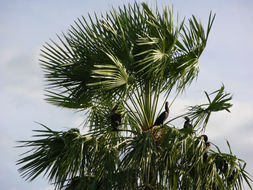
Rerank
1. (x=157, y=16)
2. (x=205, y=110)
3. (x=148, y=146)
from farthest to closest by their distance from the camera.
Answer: (x=157, y=16) → (x=205, y=110) → (x=148, y=146)

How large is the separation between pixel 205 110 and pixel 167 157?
3.36ft

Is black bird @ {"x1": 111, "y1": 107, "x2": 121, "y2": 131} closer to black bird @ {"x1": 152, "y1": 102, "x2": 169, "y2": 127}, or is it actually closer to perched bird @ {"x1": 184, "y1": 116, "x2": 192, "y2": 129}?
black bird @ {"x1": 152, "y1": 102, "x2": 169, "y2": 127}

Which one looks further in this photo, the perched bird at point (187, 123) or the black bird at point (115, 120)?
the black bird at point (115, 120)

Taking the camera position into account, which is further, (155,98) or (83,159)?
(155,98)

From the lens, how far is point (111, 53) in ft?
26.9

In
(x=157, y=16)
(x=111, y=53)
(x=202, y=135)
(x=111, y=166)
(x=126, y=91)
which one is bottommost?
(x=111, y=166)

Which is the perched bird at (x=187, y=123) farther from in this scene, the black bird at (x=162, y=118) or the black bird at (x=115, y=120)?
the black bird at (x=115, y=120)

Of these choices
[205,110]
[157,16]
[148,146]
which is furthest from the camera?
[157,16]

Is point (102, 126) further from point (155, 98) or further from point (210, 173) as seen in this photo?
point (210, 173)

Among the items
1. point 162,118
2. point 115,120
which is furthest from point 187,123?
point 115,120

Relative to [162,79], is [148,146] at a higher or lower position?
lower

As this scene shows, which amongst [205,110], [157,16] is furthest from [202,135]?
[157,16]

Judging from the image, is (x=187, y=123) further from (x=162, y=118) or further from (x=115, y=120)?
(x=115, y=120)

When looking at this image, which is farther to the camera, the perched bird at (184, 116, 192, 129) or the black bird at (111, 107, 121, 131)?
the black bird at (111, 107, 121, 131)
